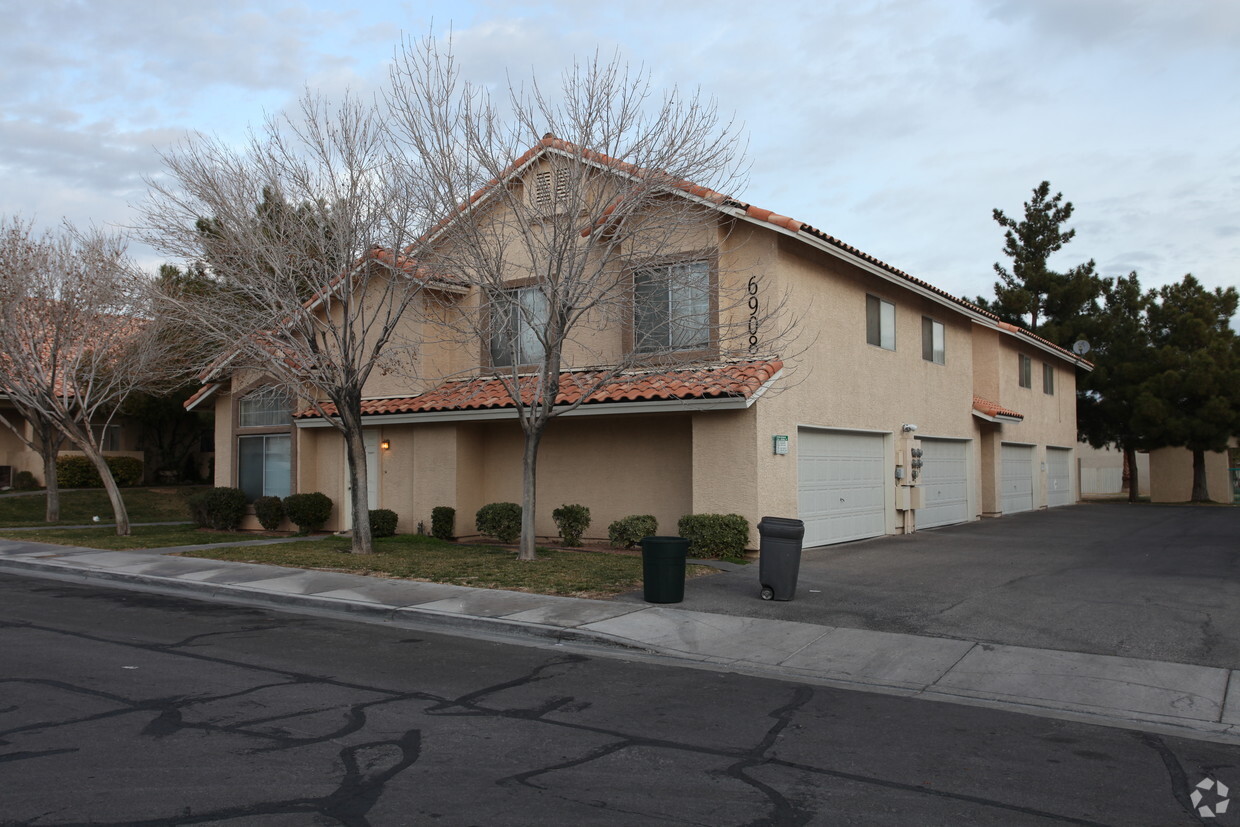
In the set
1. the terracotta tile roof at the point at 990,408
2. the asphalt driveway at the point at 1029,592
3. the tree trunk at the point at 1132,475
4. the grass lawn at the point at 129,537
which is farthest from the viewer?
the tree trunk at the point at 1132,475

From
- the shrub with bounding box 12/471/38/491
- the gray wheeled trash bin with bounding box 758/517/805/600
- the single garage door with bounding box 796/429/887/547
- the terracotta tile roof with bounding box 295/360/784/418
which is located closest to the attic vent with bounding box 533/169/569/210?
the terracotta tile roof with bounding box 295/360/784/418

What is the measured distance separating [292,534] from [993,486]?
1887 cm

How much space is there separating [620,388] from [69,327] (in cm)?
1309

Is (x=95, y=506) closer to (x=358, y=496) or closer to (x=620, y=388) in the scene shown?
(x=358, y=496)

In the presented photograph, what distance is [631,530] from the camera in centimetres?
1673

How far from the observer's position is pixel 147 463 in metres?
36.0

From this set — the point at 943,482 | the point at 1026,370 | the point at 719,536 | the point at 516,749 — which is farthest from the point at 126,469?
the point at 516,749

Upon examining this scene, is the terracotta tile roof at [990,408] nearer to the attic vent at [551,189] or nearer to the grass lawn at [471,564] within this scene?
the grass lawn at [471,564]

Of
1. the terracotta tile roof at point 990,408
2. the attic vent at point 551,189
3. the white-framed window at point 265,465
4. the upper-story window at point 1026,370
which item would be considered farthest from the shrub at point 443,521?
the upper-story window at point 1026,370

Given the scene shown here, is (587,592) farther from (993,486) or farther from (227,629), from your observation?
(993,486)

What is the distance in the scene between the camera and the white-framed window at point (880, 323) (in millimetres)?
19719

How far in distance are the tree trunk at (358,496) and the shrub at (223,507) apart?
6.86 meters

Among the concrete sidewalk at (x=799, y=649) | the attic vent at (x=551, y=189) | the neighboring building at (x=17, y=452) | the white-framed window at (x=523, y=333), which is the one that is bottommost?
the concrete sidewalk at (x=799, y=649)

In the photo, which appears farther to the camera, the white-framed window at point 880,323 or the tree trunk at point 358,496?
the white-framed window at point 880,323
